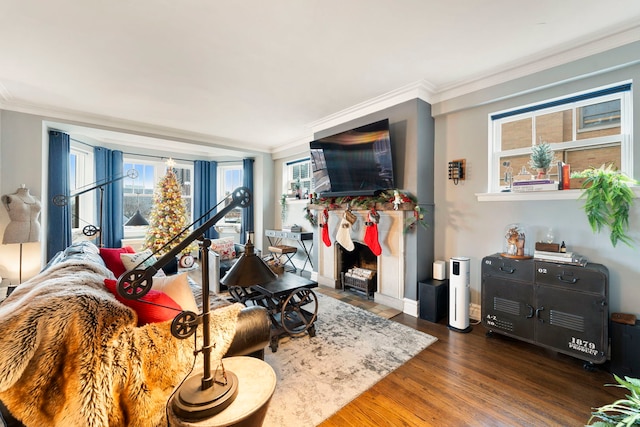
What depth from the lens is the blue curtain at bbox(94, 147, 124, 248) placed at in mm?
5062

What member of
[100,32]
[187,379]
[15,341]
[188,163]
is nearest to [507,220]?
[187,379]

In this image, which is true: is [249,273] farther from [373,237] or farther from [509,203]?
[509,203]

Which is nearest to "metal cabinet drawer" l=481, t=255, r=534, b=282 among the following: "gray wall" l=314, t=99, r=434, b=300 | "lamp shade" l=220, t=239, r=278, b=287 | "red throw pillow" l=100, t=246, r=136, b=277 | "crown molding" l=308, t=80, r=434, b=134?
"gray wall" l=314, t=99, r=434, b=300

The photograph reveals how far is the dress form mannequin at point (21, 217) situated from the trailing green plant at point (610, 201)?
6.00m

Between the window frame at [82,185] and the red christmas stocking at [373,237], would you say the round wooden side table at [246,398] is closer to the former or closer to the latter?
the red christmas stocking at [373,237]

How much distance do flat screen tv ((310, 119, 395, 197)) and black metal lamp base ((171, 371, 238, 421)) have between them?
2.86m

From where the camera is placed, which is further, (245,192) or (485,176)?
(485,176)

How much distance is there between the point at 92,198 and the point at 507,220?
664 cm

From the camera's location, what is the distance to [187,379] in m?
1.05

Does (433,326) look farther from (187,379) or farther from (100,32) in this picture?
(100,32)

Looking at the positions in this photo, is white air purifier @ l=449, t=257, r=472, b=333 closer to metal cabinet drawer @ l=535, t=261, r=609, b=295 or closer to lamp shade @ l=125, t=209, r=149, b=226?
metal cabinet drawer @ l=535, t=261, r=609, b=295

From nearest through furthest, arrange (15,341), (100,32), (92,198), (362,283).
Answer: (15,341) → (100,32) → (362,283) → (92,198)

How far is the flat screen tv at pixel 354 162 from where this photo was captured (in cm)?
341

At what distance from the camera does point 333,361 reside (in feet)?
7.50
